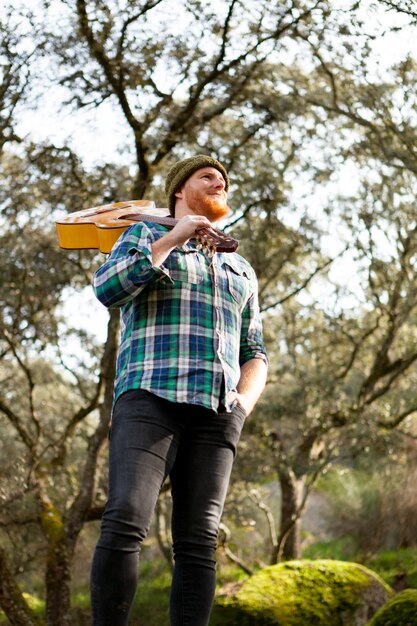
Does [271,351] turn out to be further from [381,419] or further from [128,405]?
[128,405]

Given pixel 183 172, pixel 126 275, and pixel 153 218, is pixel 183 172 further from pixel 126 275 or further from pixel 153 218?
pixel 126 275

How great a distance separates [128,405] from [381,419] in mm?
10205

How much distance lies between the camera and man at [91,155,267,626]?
237 centimetres

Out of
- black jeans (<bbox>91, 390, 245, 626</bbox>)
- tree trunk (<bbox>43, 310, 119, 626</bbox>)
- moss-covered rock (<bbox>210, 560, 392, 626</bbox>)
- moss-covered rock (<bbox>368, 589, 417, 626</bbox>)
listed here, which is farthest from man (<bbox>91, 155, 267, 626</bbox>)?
tree trunk (<bbox>43, 310, 119, 626</bbox>)

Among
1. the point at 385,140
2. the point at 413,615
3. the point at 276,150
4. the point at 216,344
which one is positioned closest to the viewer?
the point at 216,344

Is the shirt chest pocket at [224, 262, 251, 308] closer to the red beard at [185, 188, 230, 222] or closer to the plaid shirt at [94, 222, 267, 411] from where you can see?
the plaid shirt at [94, 222, 267, 411]

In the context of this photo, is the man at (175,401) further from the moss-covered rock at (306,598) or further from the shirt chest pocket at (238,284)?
the moss-covered rock at (306,598)

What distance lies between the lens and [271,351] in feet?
47.8

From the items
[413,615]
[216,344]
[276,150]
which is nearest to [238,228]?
[276,150]

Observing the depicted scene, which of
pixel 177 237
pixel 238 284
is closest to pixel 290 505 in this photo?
pixel 238 284

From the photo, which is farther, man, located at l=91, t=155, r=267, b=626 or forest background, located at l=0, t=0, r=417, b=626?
forest background, located at l=0, t=0, r=417, b=626

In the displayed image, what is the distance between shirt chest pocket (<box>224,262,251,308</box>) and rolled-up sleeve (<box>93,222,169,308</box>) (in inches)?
13.4

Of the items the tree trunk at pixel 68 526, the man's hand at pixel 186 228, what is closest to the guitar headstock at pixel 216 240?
the man's hand at pixel 186 228

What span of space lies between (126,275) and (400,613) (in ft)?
9.01
